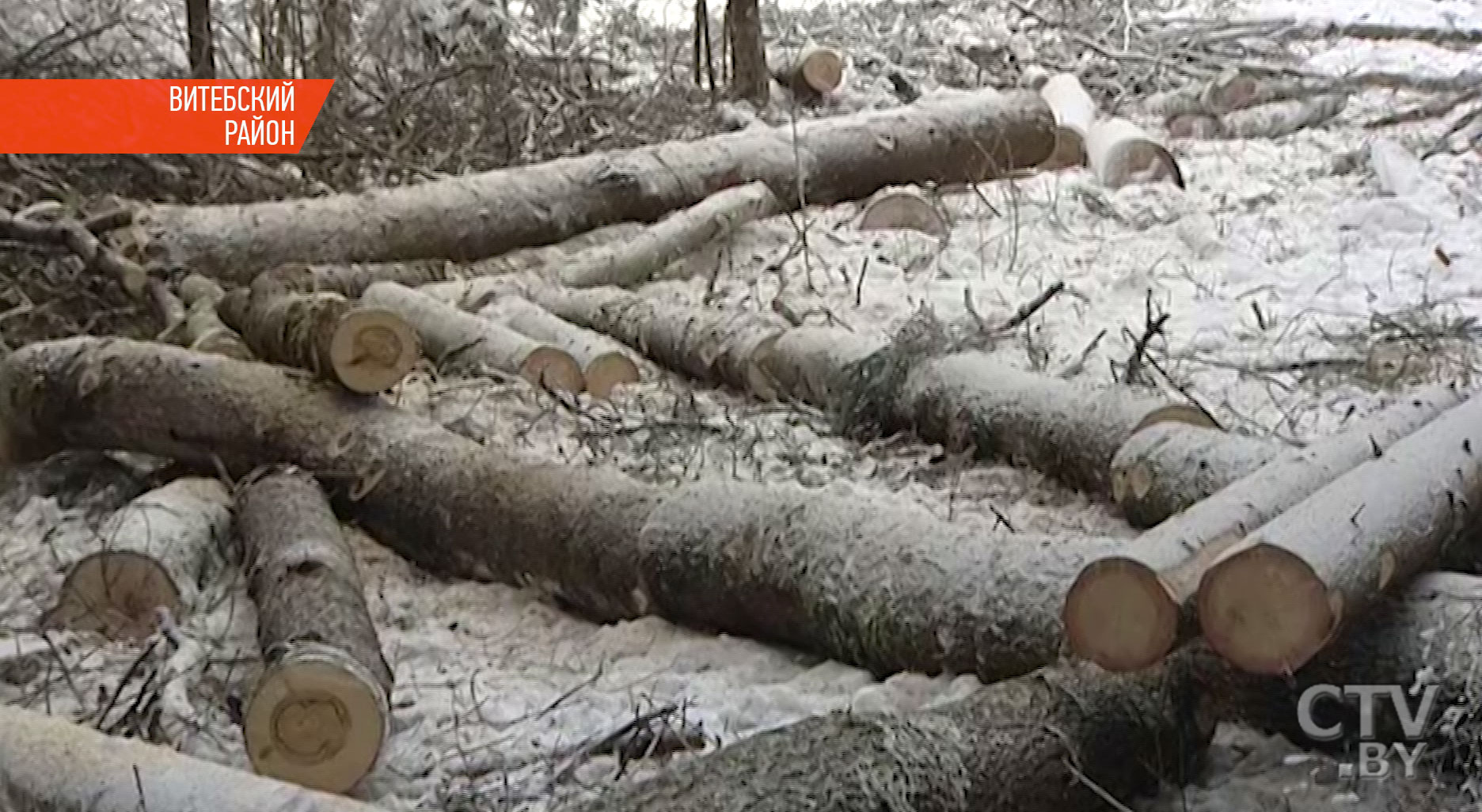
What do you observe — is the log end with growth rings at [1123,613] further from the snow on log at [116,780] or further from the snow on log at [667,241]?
the snow on log at [667,241]

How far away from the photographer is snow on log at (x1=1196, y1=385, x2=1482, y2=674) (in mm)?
3041

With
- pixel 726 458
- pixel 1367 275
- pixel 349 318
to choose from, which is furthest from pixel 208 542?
pixel 1367 275

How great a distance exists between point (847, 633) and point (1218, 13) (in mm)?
9826

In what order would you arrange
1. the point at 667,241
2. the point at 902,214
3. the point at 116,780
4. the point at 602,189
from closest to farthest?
the point at 116,780 → the point at 667,241 → the point at 602,189 → the point at 902,214

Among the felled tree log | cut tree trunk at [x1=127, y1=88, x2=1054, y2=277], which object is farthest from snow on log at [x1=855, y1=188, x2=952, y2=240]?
the felled tree log

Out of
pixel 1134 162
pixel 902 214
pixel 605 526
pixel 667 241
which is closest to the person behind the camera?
pixel 605 526

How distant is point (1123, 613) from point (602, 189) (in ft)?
18.2

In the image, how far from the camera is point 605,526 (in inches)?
178

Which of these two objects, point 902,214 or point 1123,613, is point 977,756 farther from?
point 902,214

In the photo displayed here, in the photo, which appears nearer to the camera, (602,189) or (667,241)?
(667,241)

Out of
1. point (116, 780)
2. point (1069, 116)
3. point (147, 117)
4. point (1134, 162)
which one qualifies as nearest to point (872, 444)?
point (116, 780)

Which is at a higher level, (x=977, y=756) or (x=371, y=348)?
(x=371, y=348)

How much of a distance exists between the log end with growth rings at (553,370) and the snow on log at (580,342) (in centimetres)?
3

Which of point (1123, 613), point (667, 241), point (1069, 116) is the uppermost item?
point (1069, 116)
